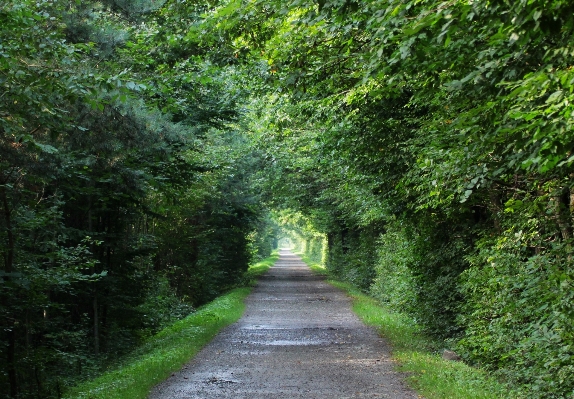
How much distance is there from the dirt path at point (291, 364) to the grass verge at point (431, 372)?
28cm

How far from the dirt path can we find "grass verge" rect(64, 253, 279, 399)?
0.25 m

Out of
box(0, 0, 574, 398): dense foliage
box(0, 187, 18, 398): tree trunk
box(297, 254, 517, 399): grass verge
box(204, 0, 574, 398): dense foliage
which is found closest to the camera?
box(204, 0, 574, 398): dense foliage

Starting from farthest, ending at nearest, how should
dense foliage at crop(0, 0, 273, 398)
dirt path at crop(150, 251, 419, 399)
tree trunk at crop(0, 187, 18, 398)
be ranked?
1. dirt path at crop(150, 251, 419, 399)
2. tree trunk at crop(0, 187, 18, 398)
3. dense foliage at crop(0, 0, 273, 398)

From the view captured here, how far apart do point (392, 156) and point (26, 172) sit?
662cm

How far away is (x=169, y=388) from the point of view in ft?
30.2

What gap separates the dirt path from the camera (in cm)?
897

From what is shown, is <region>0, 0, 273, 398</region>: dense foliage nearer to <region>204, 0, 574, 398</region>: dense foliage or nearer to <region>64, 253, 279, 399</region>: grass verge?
<region>64, 253, 279, 399</region>: grass verge

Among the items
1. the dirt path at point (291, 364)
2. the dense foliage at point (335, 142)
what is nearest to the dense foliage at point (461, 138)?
the dense foliage at point (335, 142)

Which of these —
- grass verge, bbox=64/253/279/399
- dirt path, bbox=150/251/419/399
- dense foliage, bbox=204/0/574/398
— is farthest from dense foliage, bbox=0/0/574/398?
dirt path, bbox=150/251/419/399

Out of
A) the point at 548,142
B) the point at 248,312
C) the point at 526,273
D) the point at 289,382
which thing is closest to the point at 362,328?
the point at 248,312

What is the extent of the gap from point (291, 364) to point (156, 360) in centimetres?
250

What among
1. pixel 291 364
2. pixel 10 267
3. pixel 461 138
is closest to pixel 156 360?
pixel 291 364

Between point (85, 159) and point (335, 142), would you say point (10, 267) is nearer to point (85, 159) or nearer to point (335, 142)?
point (85, 159)

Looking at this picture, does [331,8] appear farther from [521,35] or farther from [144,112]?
[144,112]
